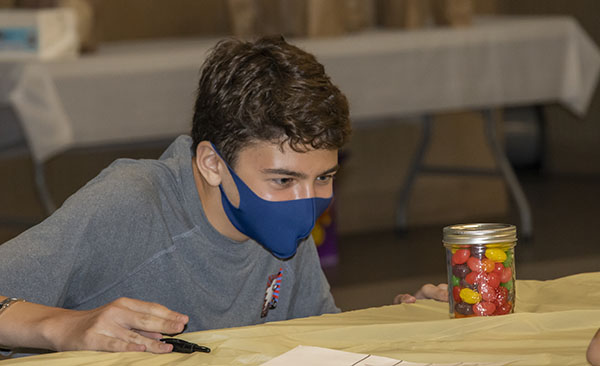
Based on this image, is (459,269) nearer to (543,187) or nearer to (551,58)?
(551,58)

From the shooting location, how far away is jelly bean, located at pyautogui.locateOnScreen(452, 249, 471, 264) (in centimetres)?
108

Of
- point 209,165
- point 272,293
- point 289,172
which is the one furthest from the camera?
point 272,293

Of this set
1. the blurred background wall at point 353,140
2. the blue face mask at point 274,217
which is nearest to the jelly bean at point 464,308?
the blue face mask at point 274,217

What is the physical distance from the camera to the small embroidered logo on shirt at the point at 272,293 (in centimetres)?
148

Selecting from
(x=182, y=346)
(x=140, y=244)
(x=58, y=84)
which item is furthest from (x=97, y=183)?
(x=58, y=84)

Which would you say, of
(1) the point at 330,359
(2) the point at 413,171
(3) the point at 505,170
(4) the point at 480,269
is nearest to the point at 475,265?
(4) the point at 480,269

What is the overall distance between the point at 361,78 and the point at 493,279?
221 cm

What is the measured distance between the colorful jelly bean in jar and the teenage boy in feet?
0.84

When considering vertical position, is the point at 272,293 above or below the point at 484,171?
above

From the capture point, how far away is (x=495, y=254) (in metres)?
1.08

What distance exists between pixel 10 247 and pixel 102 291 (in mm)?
202

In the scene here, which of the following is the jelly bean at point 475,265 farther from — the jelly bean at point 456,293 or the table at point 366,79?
the table at point 366,79

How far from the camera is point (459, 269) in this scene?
1.09 meters

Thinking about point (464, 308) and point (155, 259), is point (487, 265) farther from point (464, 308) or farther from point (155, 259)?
point (155, 259)
